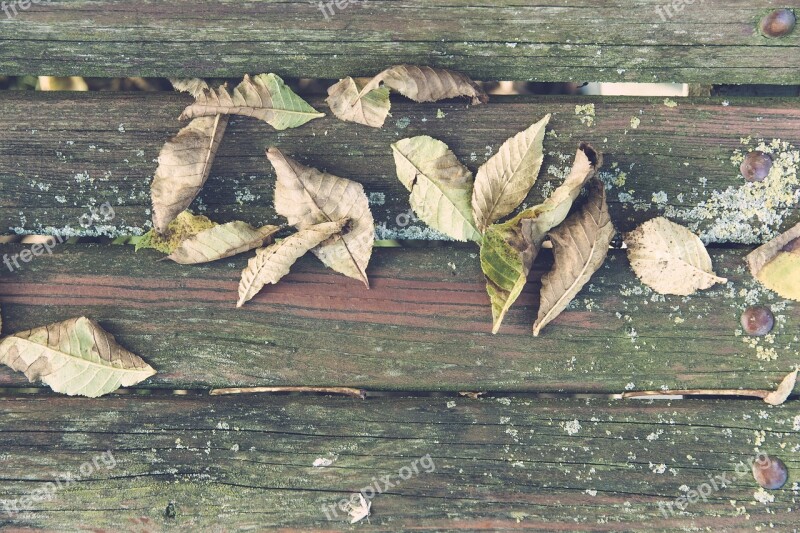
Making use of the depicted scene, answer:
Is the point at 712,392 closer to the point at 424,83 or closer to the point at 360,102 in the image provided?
the point at 424,83

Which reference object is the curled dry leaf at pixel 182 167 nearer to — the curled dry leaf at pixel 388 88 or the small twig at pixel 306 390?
the curled dry leaf at pixel 388 88

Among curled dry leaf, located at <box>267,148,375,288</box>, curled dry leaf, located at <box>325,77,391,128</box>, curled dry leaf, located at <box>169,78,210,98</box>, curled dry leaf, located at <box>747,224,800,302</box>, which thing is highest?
curled dry leaf, located at <box>169,78,210,98</box>

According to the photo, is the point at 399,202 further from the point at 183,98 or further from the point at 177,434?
the point at 177,434

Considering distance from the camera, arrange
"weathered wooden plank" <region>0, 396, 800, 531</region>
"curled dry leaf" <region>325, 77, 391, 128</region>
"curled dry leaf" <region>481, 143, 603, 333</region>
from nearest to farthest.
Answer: "curled dry leaf" <region>481, 143, 603, 333</region>, "curled dry leaf" <region>325, 77, 391, 128</region>, "weathered wooden plank" <region>0, 396, 800, 531</region>

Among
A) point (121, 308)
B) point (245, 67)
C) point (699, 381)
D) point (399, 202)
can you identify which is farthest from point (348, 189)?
point (699, 381)

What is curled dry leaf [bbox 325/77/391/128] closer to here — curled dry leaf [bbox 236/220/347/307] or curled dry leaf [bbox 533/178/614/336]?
curled dry leaf [bbox 236/220/347/307]

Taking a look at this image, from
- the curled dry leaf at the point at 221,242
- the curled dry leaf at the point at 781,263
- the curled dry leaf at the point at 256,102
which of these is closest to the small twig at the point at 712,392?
the curled dry leaf at the point at 781,263

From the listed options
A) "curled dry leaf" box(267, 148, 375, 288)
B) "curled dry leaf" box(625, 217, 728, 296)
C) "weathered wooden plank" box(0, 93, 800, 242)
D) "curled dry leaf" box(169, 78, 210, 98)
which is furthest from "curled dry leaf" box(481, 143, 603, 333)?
"curled dry leaf" box(169, 78, 210, 98)

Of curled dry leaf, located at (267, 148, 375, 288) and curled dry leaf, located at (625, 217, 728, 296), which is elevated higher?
curled dry leaf, located at (267, 148, 375, 288)
